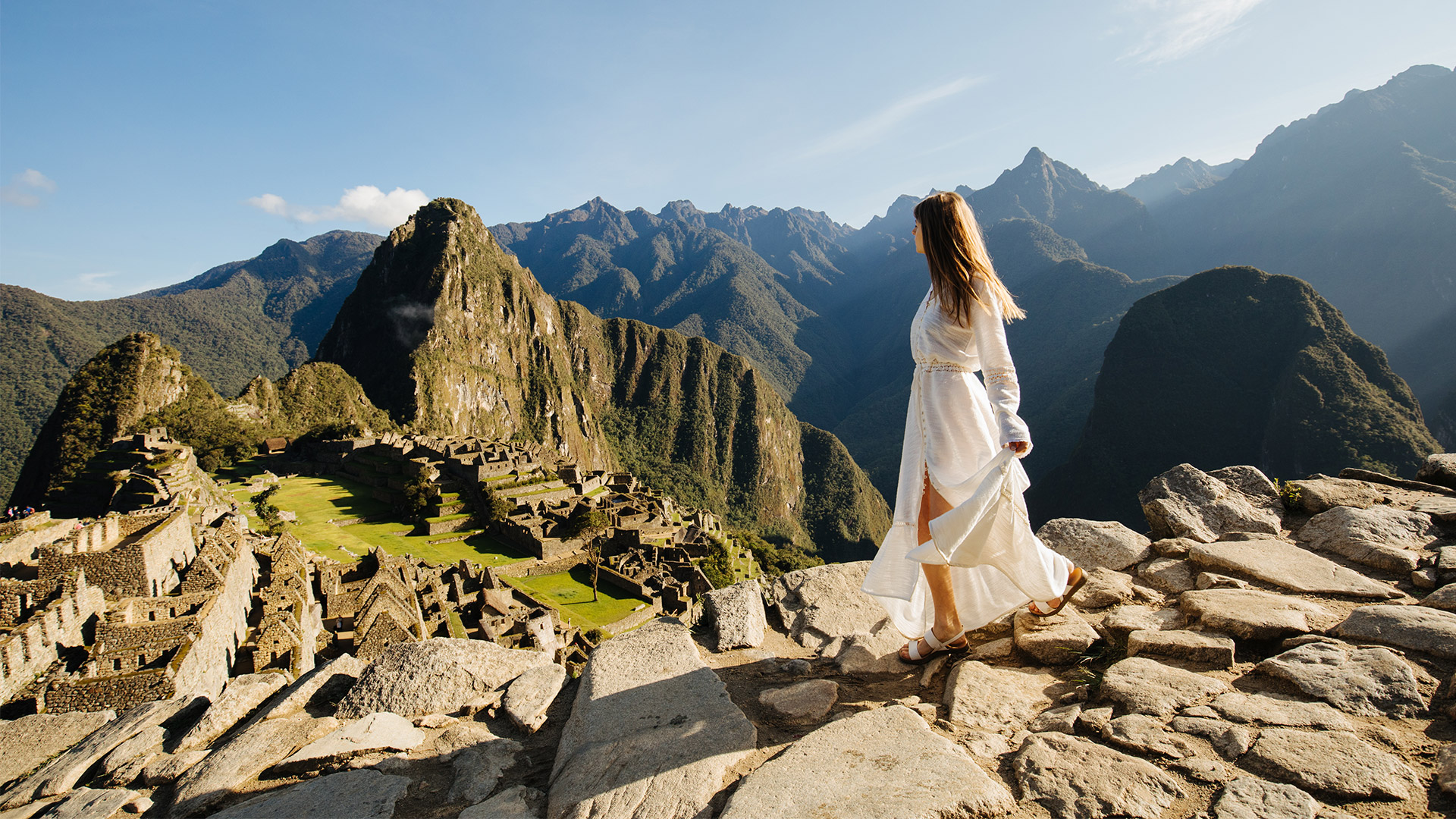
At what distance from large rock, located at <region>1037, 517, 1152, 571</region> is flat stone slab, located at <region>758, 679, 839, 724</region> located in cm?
283

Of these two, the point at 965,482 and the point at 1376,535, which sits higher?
the point at 965,482

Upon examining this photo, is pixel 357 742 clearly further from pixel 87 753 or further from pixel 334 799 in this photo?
pixel 87 753

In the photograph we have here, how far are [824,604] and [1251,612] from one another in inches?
109

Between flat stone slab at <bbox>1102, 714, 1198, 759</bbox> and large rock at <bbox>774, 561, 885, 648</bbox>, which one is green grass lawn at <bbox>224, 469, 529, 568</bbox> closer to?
large rock at <bbox>774, 561, 885, 648</bbox>

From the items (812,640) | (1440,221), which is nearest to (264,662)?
(812,640)

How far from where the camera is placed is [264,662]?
35.1ft

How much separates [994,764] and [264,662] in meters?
12.8

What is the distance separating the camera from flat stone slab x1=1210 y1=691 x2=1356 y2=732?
2.54 meters

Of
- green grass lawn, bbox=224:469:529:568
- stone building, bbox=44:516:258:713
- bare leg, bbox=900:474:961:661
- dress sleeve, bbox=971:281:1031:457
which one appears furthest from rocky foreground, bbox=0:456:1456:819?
green grass lawn, bbox=224:469:529:568

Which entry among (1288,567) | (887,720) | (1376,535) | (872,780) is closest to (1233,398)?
(1376,535)

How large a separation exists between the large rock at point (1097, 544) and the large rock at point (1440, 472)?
12.2 ft

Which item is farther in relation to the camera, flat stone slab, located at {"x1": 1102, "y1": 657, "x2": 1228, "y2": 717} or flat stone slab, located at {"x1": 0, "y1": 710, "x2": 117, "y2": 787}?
flat stone slab, located at {"x1": 0, "y1": 710, "x2": 117, "y2": 787}

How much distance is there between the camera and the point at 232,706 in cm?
366

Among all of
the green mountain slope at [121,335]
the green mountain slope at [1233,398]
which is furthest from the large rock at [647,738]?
the green mountain slope at [121,335]
